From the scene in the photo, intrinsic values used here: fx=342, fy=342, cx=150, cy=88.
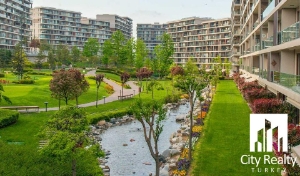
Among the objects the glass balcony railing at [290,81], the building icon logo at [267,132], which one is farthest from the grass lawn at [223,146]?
the glass balcony railing at [290,81]

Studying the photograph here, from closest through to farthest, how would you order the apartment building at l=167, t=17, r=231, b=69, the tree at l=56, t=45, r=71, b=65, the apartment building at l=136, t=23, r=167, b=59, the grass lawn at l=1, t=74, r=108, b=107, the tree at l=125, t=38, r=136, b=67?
1. the grass lawn at l=1, t=74, r=108, b=107
2. the tree at l=125, t=38, r=136, b=67
3. the tree at l=56, t=45, r=71, b=65
4. the apartment building at l=167, t=17, r=231, b=69
5. the apartment building at l=136, t=23, r=167, b=59

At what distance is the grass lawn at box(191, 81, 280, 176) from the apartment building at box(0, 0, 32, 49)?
88.8 meters

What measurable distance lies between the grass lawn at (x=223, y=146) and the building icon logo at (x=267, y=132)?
0.56 meters

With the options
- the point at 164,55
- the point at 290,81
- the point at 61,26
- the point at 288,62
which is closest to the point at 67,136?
the point at 290,81

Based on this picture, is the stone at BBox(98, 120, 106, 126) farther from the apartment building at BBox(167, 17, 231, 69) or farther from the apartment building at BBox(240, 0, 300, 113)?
the apartment building at BBox(167, 17, 231, 69)

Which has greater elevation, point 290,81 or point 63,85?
point 290,81

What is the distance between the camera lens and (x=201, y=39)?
119 metres

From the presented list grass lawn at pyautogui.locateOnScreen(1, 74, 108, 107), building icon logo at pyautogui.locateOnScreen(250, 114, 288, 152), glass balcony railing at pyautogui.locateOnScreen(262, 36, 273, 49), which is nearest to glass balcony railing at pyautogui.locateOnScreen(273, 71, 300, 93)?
building icon logo at pyautogui.locateOnScreen(250, 114, 288, 152)

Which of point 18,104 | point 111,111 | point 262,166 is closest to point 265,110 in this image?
point 262,166

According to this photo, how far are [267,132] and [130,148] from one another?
8.44 m

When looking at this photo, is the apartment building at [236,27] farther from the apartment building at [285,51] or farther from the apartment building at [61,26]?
the apartment building at [61,26]

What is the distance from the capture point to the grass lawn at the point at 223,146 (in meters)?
15.1

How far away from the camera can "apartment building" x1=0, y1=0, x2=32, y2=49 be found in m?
106

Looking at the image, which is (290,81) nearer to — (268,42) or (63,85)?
(268,42)
